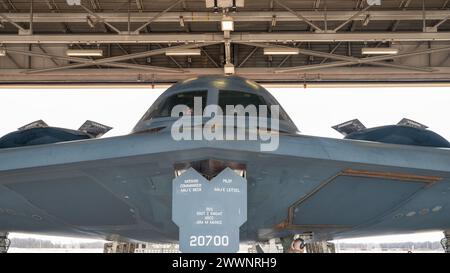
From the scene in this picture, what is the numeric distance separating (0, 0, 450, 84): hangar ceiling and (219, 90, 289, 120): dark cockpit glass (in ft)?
32.0

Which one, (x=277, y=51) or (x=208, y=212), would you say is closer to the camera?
(x=208, y=212)

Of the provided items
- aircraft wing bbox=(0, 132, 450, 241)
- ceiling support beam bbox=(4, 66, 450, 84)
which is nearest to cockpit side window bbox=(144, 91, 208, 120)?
aircraft wing bbox=(0, 132, 450, 241)

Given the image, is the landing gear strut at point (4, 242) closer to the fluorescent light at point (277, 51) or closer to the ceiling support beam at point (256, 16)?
the ceiling support beam at point (256, 16)

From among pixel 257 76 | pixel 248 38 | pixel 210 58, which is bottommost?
pixel 248 38

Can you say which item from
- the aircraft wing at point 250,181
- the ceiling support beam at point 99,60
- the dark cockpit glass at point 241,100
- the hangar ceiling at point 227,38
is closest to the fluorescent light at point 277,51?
the hangar ceiling at point 227,38

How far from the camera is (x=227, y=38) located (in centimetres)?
1953

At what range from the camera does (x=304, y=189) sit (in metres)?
6.70

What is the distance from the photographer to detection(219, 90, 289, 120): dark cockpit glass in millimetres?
8469

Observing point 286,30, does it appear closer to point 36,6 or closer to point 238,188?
point 36,6

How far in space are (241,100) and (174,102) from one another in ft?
3.91

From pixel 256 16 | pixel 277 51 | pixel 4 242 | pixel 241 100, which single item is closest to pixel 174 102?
pixel 241 100

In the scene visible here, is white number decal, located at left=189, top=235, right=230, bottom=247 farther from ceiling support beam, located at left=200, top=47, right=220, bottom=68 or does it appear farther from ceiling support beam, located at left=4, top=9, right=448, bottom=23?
ceiling support beam, located at left=200, top=47, right=220, bottom=68

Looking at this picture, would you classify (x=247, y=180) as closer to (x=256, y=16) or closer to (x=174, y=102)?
(x=174, y=102)
